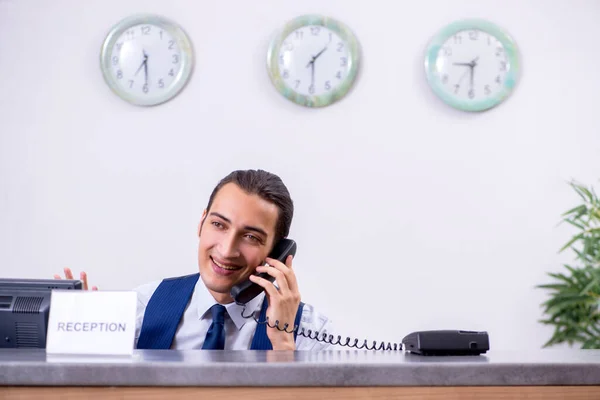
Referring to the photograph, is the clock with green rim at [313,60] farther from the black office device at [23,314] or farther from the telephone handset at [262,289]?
the black office device at [23,314]

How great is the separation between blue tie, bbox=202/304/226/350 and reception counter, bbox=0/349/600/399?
0.70m

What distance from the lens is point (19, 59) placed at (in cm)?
320

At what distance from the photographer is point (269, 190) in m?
1.91

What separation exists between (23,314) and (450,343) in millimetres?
861

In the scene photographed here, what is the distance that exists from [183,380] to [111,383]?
0.10 meters

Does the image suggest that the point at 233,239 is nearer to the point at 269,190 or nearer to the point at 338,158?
the point at 269,190

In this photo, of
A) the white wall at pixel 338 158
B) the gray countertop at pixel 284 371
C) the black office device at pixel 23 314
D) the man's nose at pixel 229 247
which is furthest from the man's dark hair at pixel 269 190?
the white wall at pixel 338 158

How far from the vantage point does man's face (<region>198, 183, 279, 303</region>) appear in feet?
6.07

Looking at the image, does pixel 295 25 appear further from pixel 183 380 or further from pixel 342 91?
pixel 183 380

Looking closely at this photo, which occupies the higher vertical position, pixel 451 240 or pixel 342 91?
pixel 342 91

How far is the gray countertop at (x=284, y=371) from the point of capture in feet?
3.07

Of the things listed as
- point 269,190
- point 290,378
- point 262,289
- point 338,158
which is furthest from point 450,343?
A: point 338,158

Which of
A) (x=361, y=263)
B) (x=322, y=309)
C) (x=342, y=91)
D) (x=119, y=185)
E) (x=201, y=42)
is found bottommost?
(x=322, y=309)

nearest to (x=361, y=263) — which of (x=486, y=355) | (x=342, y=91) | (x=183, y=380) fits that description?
(x=342, y=91)
